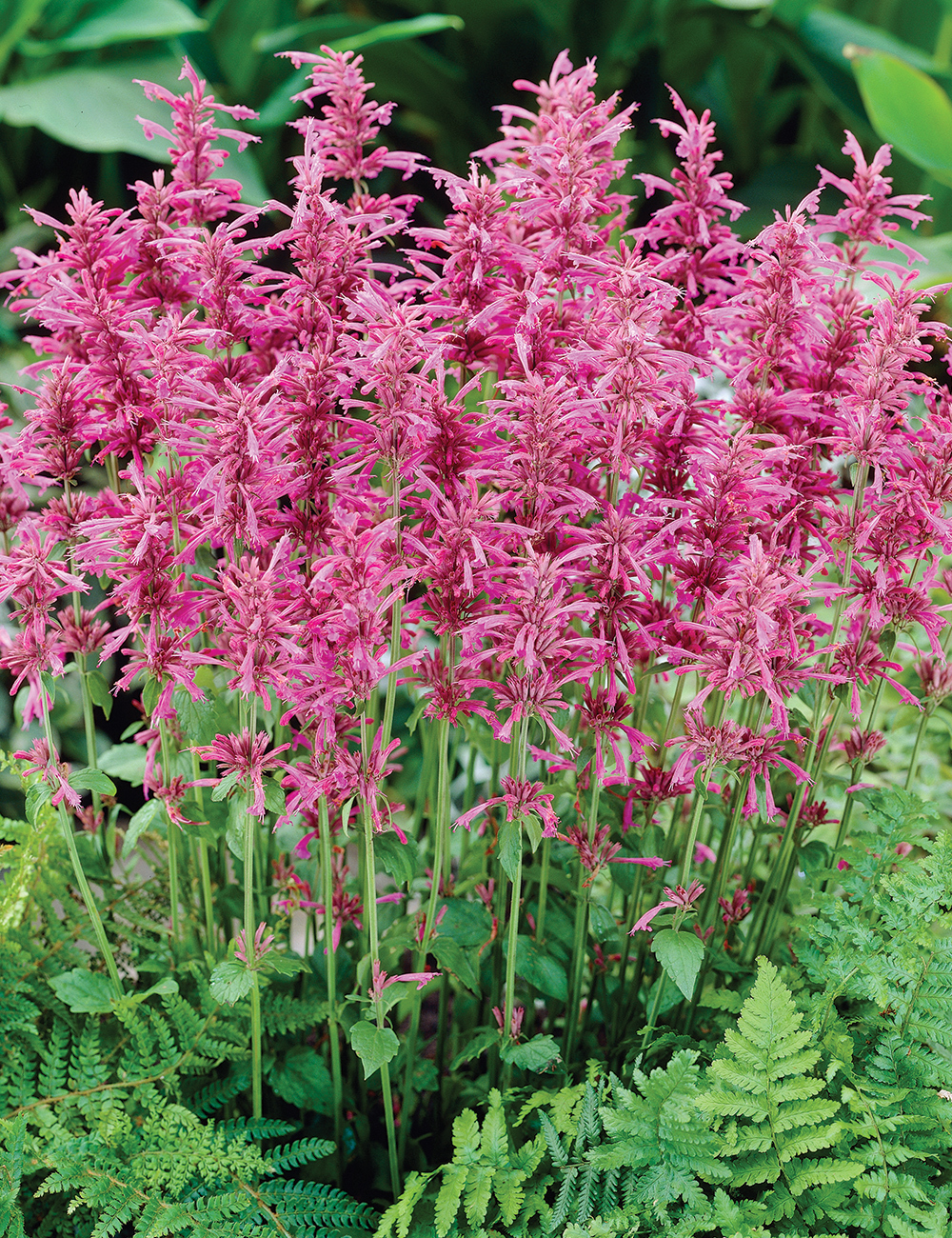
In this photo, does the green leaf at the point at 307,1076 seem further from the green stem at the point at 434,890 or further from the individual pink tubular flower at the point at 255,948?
the individual pink tubular flower at the point at 255,948

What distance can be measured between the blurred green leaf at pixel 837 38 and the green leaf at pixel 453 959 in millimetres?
3172

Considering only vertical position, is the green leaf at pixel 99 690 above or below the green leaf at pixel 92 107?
below

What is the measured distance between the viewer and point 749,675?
988mm

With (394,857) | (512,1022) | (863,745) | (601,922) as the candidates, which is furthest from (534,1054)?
(863,745)

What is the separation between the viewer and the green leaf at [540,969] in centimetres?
121

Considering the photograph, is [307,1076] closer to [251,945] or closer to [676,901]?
[251,945]

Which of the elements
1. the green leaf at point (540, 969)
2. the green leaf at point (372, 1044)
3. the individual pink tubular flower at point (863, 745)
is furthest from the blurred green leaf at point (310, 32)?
the green leaf at point (372, 1044)

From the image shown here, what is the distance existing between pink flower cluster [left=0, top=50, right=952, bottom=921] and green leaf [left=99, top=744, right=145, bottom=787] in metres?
0.14

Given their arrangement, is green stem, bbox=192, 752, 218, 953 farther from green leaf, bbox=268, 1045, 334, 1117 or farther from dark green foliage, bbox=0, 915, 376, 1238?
green leaf, bbox=268, 1045, 334, 1117

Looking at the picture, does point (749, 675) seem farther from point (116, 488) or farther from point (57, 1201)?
point (57, 1201)

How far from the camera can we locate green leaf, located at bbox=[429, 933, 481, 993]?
1.11 metres

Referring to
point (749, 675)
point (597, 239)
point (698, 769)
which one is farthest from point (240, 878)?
point (597, 239)

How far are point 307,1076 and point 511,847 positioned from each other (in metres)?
0.50

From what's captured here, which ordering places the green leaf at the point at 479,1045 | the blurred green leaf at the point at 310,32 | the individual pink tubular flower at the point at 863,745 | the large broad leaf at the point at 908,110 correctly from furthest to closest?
the blurred green leaf at the point at 310,32, the large broad leaf at the point at 908,110, the individual pink tubular flower at the point at 863,745, the green leaf at the point at 479,1045
